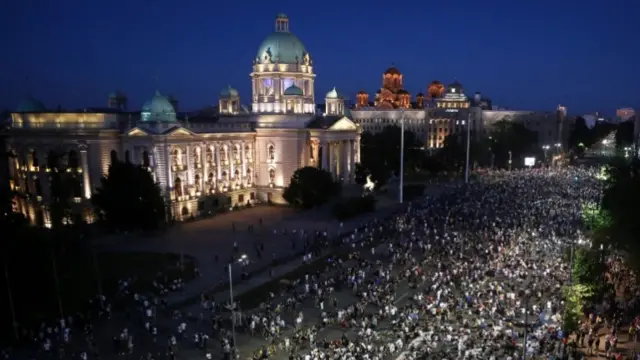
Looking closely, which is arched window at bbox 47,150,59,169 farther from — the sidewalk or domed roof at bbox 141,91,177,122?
the sidewalk

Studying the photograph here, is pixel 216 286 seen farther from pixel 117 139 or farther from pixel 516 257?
pixel 117 139

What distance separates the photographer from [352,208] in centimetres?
5534

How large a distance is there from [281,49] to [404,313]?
173ft

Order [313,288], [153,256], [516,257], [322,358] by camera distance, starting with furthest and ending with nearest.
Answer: [153,256] < [516,257] < [313,288] < [322,358]

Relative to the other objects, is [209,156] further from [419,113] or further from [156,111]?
[419,113]

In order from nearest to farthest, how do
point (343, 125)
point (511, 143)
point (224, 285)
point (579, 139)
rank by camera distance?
point (224, 285)
point (343, 125)
point (511, 143)
point (579, 139)

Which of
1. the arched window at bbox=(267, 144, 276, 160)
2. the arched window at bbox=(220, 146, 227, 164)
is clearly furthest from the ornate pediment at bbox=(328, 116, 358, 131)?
the arched window at bbox=(220, 146, 227, 164)

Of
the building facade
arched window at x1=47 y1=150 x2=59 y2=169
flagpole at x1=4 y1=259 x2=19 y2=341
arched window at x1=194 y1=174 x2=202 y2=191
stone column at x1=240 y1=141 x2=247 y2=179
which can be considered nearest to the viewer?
flagpole at x1=4 y1=259 x2=19 y2=341

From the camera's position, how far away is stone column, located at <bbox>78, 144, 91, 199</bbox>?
5609cm

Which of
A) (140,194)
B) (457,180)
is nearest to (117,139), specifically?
(140,194)

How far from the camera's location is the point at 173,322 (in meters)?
28.2

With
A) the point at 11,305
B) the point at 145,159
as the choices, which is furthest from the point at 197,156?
the point at 11,305

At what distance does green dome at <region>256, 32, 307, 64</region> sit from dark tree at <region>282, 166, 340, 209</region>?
20293mm

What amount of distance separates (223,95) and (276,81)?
1211cm
